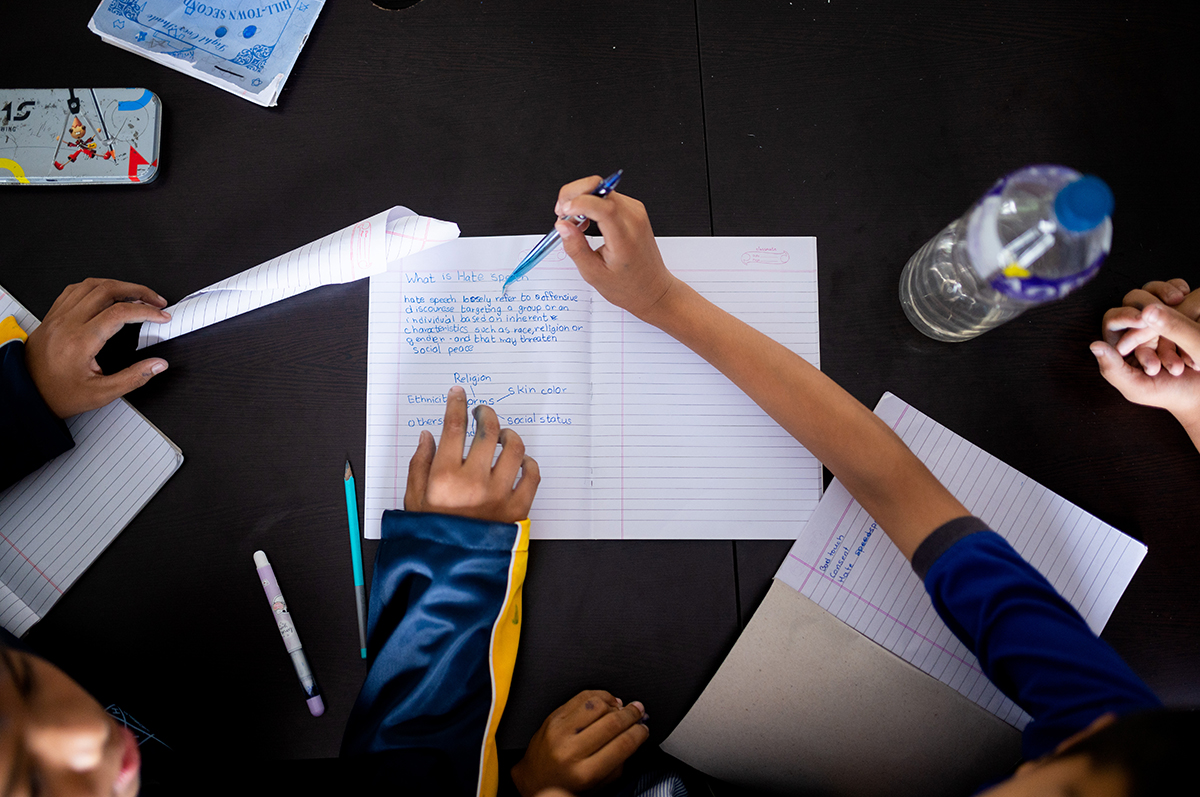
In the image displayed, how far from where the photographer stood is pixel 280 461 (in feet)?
2.36

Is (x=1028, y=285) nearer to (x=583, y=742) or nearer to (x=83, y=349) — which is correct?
(x=583, y=742)

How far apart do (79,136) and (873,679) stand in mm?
1106

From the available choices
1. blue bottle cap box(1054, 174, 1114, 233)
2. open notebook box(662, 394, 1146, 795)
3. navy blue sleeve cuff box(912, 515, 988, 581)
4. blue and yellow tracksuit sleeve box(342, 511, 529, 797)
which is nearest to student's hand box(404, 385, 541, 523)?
blue and yellow tracksuit sleeve box(342, 511, 529, 797)

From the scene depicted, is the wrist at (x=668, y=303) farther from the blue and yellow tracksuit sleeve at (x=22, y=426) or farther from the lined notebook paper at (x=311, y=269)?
the blue and yellow tracksuit sleeve at (x=22, y=426)

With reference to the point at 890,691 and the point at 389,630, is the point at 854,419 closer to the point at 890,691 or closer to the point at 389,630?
the point at 890,691

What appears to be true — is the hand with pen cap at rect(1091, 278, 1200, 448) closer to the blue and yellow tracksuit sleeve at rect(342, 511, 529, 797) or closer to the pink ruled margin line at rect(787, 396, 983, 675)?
the pink ruled margin line at rect(787, 396, 983, 675)

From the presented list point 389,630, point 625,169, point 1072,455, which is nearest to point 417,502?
point 389,630

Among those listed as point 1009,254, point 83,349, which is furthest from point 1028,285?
point 83,349

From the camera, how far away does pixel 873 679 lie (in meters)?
0.68

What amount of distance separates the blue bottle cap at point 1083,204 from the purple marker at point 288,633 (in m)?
0.84

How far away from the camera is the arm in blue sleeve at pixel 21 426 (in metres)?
0.68

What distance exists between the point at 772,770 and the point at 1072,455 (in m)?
0.49

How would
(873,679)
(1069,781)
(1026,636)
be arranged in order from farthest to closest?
(873,679) < (1026,636) < (1069,781)

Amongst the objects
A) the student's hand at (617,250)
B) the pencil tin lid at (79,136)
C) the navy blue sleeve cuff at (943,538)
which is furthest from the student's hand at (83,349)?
the navy blue sleeve cuff at (943,538)
